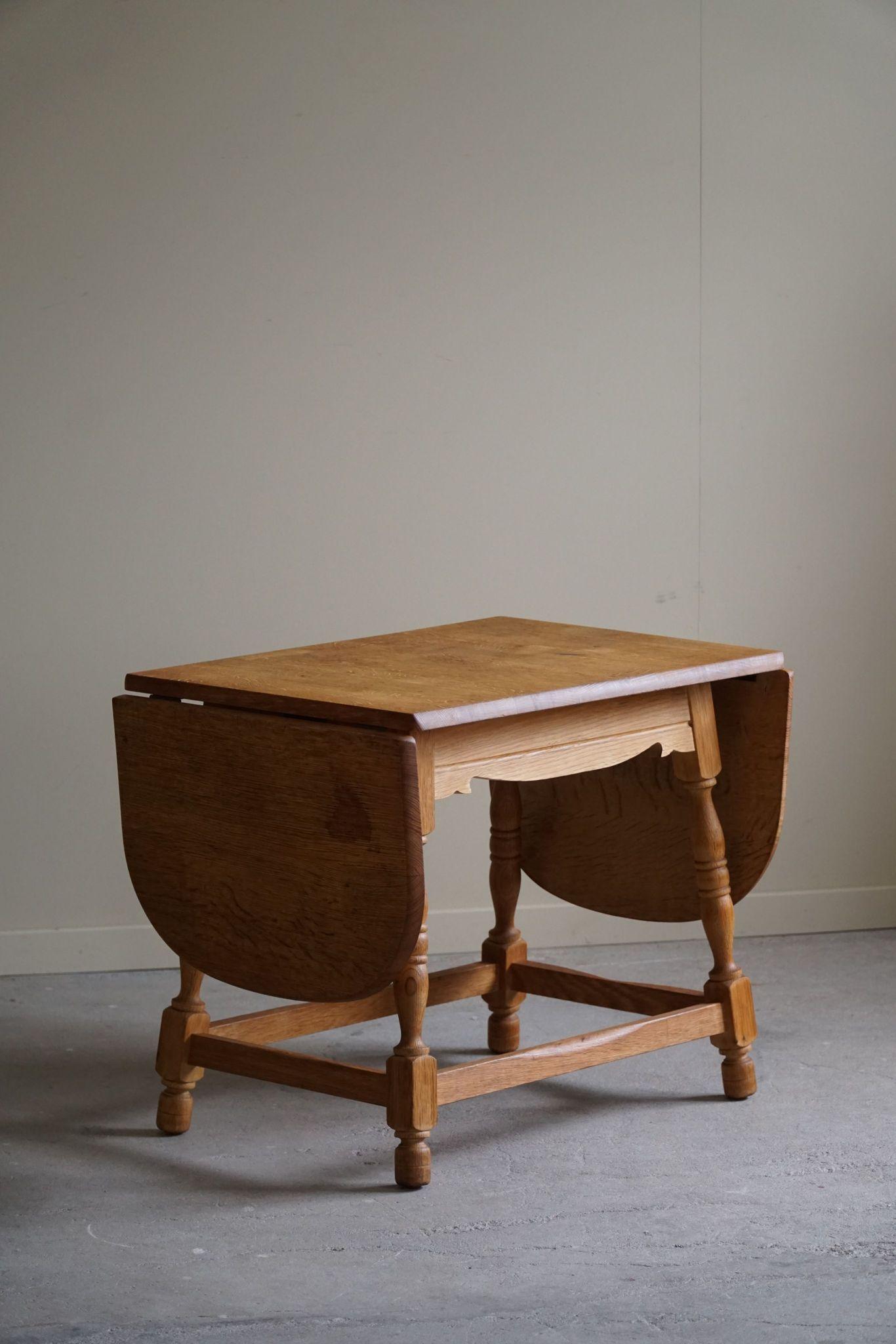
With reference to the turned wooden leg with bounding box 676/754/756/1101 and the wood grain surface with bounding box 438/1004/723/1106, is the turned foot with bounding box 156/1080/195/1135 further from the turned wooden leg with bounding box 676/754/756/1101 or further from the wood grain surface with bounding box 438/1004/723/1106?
the turned wooden leg with bounding box 676/754/756/1101

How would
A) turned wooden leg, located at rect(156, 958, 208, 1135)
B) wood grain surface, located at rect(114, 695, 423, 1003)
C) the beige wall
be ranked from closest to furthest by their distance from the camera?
1. wood grain surface, located at rect(114, 695, 423, 1003)
2. turned wooden leg, located at rect(156, 958, 208, 1135)
3. the beige wall

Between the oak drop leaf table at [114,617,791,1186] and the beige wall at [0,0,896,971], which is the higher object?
the beige wall at [0,0,896,971]

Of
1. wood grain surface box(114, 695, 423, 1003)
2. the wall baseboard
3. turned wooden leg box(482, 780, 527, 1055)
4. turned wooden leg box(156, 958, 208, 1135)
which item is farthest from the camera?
the wall baseboard

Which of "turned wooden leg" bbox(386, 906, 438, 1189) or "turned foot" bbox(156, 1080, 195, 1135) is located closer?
"turned wooden leg" bbox(386, 906, 438, 1189)

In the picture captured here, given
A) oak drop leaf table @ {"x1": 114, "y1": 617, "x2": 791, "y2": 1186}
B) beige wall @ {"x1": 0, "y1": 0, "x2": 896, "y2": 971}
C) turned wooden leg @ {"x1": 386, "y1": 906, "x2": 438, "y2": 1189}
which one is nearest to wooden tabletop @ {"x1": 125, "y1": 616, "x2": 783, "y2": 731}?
oak drop leaf table @ {"x1": 114, "y1": 617, "x2": 791, "y2": 1186}

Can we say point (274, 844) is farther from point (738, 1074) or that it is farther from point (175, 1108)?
point (738, 1074)

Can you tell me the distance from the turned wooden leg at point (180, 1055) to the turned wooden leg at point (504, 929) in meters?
0.60

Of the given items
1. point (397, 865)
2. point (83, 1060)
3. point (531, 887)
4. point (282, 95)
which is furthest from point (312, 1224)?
point (282, 95)

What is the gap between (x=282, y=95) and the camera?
141 inches

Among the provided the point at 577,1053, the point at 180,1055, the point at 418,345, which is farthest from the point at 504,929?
the point at 418,345

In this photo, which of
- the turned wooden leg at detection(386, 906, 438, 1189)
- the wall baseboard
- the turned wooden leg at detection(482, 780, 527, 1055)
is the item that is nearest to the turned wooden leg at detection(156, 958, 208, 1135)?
the turned wooden leg at detection(386, 906, 438, 1189)

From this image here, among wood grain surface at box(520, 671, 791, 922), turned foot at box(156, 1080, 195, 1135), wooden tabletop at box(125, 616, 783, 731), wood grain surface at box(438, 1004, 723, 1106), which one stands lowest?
turned foot at box(156, 1080, 195, 1135)

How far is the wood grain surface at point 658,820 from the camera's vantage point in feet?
9.30

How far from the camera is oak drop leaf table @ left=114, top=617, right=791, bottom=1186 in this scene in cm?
236
